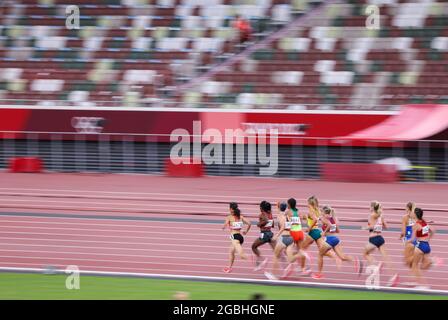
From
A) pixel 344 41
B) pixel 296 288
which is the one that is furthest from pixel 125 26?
pixel 296 288

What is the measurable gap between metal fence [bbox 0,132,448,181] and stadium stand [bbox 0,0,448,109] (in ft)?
3.86

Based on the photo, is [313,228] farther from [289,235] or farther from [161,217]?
[161,217]

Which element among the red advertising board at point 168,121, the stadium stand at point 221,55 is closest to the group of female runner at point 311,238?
the red advertising board at point 168,121

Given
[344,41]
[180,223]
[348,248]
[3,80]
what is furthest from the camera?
[3,80]

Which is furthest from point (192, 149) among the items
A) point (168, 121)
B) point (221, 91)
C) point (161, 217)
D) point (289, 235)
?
point (289, 235)

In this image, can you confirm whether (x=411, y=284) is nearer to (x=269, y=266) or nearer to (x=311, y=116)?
(x=269, y=266)

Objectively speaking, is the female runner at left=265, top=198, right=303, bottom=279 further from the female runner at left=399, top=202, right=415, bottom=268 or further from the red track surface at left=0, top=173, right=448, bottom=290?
the female runner at left=399, top=202, right=415, bottom=268

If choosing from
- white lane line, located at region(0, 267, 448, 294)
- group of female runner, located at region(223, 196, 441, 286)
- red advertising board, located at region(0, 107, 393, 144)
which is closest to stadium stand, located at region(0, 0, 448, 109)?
red advertising board, located at region(0, 107, 393, 144)

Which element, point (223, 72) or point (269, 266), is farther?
point (223, 72)

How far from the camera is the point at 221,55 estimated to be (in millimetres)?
26125

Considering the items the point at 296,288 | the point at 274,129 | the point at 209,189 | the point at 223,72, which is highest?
the point at 223,72

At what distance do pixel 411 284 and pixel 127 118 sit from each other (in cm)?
1266

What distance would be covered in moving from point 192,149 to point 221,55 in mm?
3521

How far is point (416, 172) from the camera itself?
2219 centimetres
